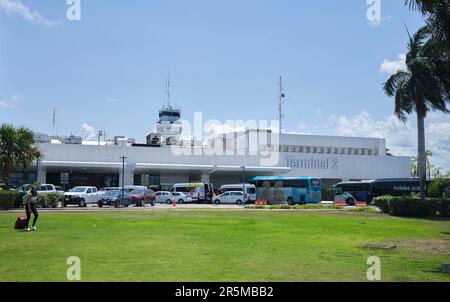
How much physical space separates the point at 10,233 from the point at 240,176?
202ft

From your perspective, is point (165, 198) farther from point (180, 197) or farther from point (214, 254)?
point (214, 254)

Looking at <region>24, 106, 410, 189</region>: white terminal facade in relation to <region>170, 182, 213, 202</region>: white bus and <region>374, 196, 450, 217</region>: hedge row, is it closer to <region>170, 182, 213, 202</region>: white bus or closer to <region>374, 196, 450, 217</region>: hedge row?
<region>170, 182, 213, 202</region>: white bus

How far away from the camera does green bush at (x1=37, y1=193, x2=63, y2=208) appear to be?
39594mm

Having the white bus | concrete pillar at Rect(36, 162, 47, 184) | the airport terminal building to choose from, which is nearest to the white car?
the white bus

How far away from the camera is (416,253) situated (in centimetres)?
1457

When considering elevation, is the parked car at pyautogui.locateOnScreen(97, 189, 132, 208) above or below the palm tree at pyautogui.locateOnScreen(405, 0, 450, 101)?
below

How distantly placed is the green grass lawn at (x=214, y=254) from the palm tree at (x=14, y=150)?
19.3 meters

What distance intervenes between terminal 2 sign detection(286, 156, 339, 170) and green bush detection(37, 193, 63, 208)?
43.0 metres

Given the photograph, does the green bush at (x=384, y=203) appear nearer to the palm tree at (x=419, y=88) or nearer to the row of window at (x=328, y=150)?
the palm tree at (x=419, y=88)

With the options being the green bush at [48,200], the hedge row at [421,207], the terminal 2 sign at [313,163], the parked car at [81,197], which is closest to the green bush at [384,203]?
the hedge row at [421,207]

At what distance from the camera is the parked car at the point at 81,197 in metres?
44.4
